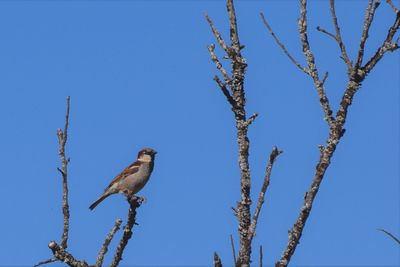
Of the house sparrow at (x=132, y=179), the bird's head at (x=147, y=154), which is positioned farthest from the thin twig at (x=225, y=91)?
the bird's head at (x=147, y=154)

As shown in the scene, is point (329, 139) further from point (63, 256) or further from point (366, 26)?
point (63, 256)

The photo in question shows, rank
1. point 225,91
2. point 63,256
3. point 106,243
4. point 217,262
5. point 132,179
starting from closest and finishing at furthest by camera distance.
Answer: point 217,262, point 225,91, point 63,256, point 106,243, point 132,179

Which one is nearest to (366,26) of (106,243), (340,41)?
(340,41)

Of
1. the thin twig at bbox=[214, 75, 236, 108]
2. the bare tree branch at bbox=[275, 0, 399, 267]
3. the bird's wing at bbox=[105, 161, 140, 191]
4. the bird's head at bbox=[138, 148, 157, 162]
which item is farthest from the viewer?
the bird's head at bbox=[138, 148, 157, 162]

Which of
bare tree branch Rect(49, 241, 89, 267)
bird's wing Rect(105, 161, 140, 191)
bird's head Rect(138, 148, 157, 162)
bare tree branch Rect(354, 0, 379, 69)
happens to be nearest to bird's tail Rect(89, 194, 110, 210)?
bird's wing Rect(105, 161, 140, 191)

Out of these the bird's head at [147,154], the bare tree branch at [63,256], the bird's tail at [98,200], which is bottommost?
the bare tree branch at [63,256]

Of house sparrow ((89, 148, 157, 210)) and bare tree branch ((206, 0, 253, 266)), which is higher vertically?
house sparrow ((89, 148, 157, 210))

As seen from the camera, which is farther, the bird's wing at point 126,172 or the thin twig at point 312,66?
the bird's wing at point 126,172

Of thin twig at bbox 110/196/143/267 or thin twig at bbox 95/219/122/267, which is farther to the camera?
thin twig at bbox 110/196/143/267

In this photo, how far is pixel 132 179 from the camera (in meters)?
12.9

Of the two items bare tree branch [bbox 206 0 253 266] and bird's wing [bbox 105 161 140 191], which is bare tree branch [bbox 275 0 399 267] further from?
bird's wing [bbox 105 161 140 191]

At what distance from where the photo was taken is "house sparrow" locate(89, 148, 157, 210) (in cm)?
1292

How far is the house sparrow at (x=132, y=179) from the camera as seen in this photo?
509 inches

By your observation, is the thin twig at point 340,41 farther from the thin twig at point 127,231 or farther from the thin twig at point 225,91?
the thin twig at point 127,231
